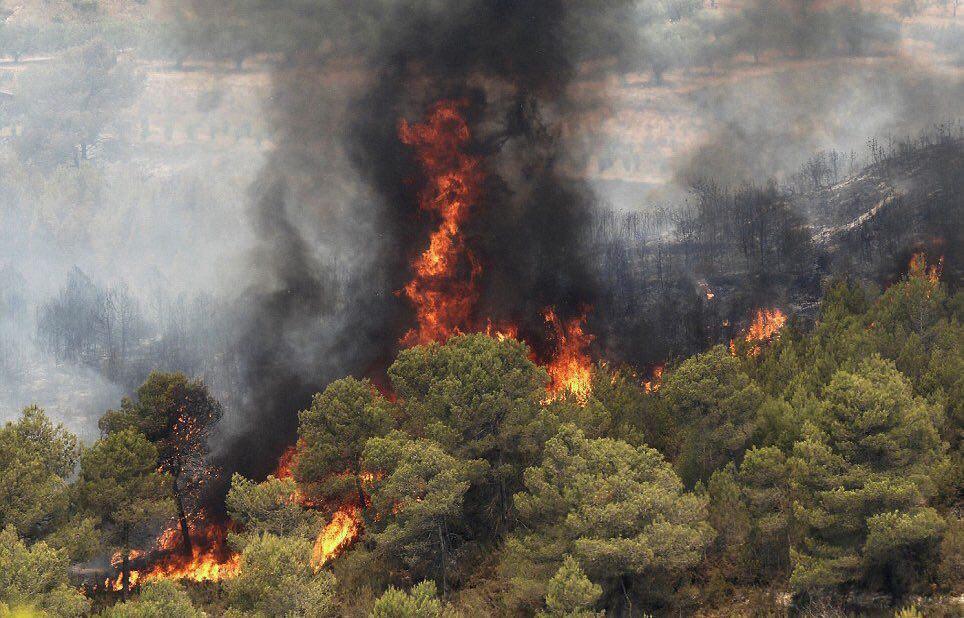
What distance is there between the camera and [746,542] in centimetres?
6562

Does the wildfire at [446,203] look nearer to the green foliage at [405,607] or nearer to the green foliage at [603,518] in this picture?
the green foliage at [603,518]

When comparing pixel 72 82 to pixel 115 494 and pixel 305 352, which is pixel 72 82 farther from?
pixel 115 494

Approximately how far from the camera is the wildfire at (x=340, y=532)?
3442 inches

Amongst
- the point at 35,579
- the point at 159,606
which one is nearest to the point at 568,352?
the point at 35,579

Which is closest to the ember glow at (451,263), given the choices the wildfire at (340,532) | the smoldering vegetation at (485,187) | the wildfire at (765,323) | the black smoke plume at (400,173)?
the black smoke plume at (400,173)

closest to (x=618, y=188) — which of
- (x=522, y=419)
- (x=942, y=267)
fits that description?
(x=942, y=267)

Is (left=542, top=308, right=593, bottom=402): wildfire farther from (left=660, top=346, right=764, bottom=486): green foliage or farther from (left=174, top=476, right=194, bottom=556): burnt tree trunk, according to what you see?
(left=660, top=346, right=764, bottom=486): green foliage

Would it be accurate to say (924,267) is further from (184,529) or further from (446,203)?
(184,529)

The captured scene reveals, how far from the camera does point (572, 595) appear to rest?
5422 cm

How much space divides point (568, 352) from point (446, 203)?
937 inches

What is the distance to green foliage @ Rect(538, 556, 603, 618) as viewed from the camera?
2126 inches

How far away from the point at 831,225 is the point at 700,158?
20.0 meters

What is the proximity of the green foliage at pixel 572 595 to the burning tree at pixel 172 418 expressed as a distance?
38.6 m

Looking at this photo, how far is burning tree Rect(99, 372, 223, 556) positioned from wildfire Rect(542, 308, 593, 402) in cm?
4467
